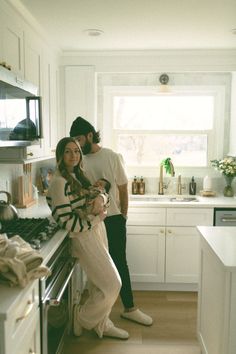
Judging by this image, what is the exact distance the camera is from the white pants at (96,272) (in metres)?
2.20

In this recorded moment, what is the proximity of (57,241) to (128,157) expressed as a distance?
2.27 meters

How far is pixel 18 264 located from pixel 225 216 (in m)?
2.49

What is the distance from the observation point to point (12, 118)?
1.96 metres

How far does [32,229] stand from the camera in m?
2.02

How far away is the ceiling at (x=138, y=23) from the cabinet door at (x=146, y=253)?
1.78 meters

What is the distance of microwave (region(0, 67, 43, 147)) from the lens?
1812mm

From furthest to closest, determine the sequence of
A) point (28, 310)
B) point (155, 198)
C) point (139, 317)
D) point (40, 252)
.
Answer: point (155, 198), point (139, 317), point (40, 252), point (28, 310)

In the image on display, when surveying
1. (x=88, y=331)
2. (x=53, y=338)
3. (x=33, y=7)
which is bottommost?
(x=88, y=331)

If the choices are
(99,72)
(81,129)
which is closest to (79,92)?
(99,72)

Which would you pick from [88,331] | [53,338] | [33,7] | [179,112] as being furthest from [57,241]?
[179,112]

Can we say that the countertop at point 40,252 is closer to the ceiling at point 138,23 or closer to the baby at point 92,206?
the baby at point 92,206

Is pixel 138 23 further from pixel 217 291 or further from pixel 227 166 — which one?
pixel 217 291

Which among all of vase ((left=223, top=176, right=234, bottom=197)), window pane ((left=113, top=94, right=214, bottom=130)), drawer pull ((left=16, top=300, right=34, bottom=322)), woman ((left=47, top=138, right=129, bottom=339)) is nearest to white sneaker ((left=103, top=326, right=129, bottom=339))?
woman ((left=47, top=138, right=129, bottom=339))

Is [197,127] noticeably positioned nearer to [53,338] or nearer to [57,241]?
[57,241]
